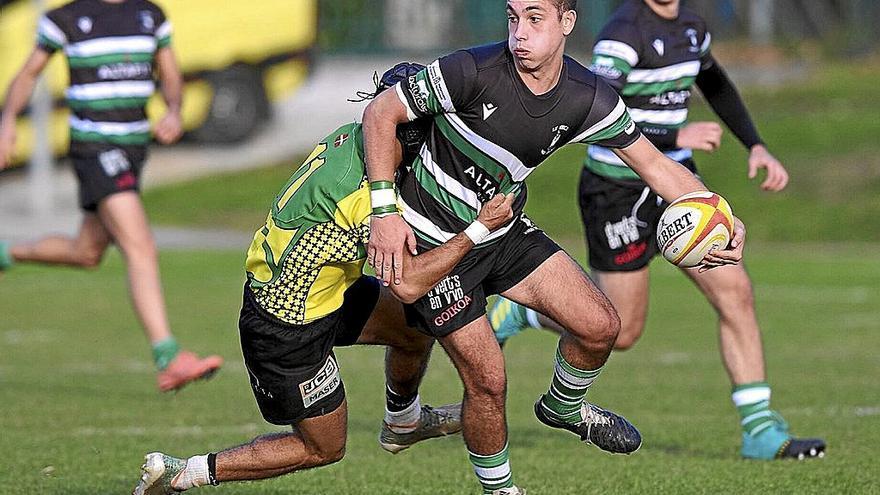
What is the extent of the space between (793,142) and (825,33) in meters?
7.66

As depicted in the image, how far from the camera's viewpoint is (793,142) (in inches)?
987

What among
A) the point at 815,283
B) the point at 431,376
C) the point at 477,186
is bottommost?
the point at 815,283

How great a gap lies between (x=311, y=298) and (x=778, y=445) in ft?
8.91

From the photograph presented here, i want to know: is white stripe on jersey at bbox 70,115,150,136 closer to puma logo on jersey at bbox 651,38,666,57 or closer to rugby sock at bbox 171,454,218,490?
puma logo on jersey at bbox 651,38,666,57

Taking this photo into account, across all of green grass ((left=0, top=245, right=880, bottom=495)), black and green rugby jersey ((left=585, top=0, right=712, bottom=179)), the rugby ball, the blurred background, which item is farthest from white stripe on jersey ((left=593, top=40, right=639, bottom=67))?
the blurred background

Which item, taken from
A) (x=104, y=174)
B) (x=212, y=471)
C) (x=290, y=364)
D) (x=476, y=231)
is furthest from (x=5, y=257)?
(x=476, y=231)

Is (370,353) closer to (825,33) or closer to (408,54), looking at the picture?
(408,54)

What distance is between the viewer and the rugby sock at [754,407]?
24.8ft

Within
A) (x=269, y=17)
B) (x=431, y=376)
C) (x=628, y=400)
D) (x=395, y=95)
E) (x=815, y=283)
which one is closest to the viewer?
(x=395, y=95)

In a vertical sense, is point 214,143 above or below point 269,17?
below

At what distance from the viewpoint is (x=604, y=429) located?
6348mm

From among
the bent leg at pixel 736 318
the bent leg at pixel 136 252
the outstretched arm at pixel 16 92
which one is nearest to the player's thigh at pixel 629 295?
the bent leg at pixel 736 318

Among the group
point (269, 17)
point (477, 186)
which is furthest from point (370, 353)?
point (269, 17)

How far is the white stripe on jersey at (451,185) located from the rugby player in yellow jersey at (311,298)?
0.13 m
